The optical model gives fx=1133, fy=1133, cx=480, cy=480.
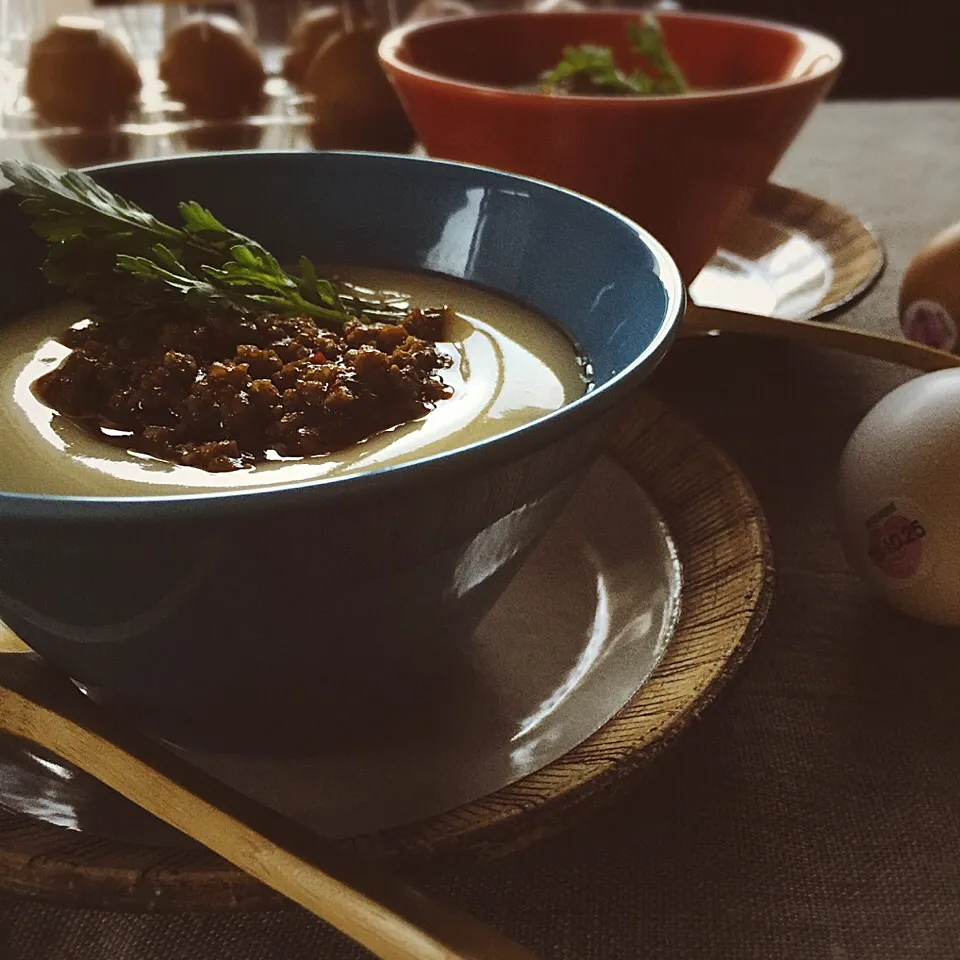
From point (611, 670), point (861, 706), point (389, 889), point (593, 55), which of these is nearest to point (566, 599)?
point (611, 670)

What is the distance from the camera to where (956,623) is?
2.38 ft

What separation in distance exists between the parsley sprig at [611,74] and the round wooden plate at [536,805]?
59 centimetres

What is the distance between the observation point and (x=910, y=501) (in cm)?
72

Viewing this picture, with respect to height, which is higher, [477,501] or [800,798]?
[477,501]

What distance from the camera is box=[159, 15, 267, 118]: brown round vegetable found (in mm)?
1498

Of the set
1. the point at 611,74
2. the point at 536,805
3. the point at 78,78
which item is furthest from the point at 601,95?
the point at 536,805

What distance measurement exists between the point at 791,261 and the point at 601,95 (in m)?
0.27

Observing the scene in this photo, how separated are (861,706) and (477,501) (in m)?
0.31

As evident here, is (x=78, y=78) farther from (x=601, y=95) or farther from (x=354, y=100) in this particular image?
(x=601, y=95)

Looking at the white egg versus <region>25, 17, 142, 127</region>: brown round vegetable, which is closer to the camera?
the white egg

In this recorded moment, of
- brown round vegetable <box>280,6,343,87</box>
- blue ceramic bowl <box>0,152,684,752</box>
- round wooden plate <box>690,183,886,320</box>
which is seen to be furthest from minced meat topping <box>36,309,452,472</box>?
brown round vegetable <box>280,6,343,87</box>

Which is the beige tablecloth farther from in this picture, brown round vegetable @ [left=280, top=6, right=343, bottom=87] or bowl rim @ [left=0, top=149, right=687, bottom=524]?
brown round vegetable @ [left=280, top=6, right=343, bottom=87]

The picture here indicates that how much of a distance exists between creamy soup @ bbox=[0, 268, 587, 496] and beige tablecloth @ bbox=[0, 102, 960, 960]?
0.21 meters

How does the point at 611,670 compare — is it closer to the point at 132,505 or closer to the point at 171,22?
the point at 132,505
